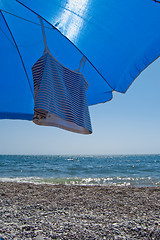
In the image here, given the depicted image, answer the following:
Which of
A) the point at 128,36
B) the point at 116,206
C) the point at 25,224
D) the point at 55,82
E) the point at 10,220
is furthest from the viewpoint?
the point at 116,206

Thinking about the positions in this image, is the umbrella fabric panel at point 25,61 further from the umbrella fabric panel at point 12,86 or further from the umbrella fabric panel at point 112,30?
the umbrella fabric panel at point 112,30

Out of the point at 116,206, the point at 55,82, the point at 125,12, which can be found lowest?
the point at 116,206

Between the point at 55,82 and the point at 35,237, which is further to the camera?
the point at 35,237

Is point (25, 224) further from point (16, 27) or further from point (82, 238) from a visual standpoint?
point (16, 27)

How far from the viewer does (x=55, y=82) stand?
1.71m

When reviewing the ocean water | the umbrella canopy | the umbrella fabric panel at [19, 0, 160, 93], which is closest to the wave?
the ocean water

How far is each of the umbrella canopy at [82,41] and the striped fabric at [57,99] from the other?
254 millimetres

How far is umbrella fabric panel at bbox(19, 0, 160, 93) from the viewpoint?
1542 mm

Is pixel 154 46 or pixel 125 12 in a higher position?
pixel 125 12

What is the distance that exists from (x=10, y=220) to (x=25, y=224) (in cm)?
37

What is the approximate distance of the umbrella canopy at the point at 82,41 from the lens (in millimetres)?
1585

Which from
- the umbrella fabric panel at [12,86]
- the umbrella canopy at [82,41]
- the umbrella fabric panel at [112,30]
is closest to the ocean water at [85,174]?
the umbrella fabric panel at [12,86]

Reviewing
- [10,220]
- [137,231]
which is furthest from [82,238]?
[10,220]

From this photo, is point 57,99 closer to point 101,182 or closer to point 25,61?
point 25,61
